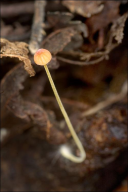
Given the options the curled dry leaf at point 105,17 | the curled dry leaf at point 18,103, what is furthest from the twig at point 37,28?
the curled dry leaf at point 105,17

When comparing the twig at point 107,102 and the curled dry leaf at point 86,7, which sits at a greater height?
the curled dry leaf at point 86,7

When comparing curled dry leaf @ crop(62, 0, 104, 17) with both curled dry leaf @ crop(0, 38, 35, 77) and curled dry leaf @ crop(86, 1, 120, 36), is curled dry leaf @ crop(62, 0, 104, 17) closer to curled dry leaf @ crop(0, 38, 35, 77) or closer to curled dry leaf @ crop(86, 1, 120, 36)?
curled dry leaf @ crop(86, 1, 120, 36)

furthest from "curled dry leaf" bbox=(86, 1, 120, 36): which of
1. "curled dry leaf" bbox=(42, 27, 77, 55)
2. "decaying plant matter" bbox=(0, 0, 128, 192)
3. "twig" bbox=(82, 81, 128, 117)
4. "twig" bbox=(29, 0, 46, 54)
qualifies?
"twig" bbox=(82, 81, 128, 117)

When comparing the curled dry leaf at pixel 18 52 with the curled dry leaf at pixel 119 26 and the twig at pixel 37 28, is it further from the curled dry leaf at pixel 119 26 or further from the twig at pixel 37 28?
the curled dry leaf at pixel 119 26

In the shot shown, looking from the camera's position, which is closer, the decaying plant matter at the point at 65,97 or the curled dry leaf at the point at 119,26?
the curled dry leaf at the point at 119,26

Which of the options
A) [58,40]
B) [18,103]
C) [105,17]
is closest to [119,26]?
[105,17]

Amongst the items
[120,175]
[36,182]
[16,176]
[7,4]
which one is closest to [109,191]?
[120,175]

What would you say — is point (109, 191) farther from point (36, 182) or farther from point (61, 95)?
point (61, 95)

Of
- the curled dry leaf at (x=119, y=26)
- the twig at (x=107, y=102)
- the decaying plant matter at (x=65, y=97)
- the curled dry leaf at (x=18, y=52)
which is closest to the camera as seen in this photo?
the curled dry leaf at (x=18, y=52)

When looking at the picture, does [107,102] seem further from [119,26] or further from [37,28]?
[37,28]
